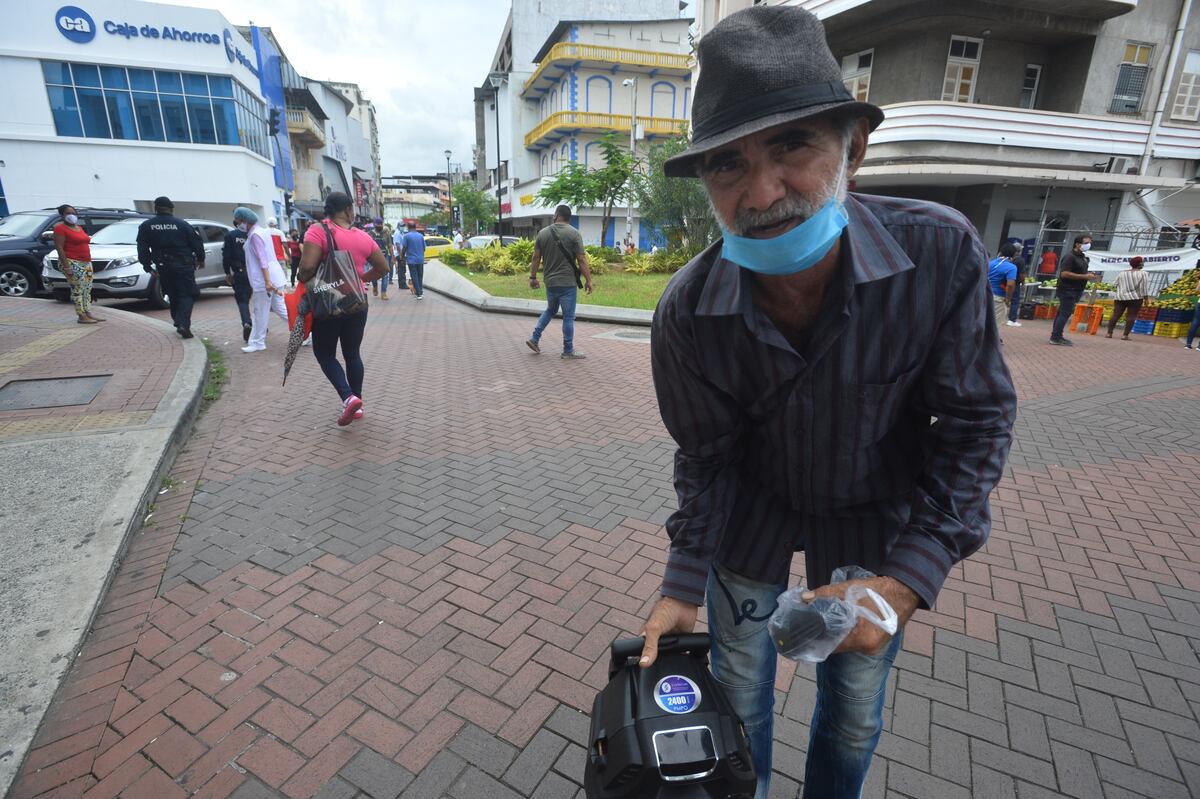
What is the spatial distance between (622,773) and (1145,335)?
1576 centimetres

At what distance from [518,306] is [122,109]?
26145 mm

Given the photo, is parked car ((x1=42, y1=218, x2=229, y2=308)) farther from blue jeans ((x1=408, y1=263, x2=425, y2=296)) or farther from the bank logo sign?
the bank logo sign

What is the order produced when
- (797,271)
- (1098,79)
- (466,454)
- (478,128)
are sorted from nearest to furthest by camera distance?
1. (797,271)
2. (466,454)
3. (1098,79)
4. (478,128)

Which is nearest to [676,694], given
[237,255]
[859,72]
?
[237,255]

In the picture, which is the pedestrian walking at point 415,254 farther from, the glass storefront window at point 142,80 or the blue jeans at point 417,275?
the glass storefront window at point 142,80

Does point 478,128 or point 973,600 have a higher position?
point 478,128

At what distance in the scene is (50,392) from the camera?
5938mm

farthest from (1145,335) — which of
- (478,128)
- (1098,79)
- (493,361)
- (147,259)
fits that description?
(478,128)

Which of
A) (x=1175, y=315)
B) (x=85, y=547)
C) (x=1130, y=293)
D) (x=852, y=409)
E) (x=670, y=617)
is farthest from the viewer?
(x=1175, y=315)

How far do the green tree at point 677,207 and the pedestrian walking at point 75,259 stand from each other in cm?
1383

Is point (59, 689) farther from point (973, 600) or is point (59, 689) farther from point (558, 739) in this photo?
point (973, 600)

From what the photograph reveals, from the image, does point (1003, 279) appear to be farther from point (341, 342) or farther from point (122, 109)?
point (122, 109)

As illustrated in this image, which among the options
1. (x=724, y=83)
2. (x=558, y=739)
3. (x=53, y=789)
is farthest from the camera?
(x=558, y=739)

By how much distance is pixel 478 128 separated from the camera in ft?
250
